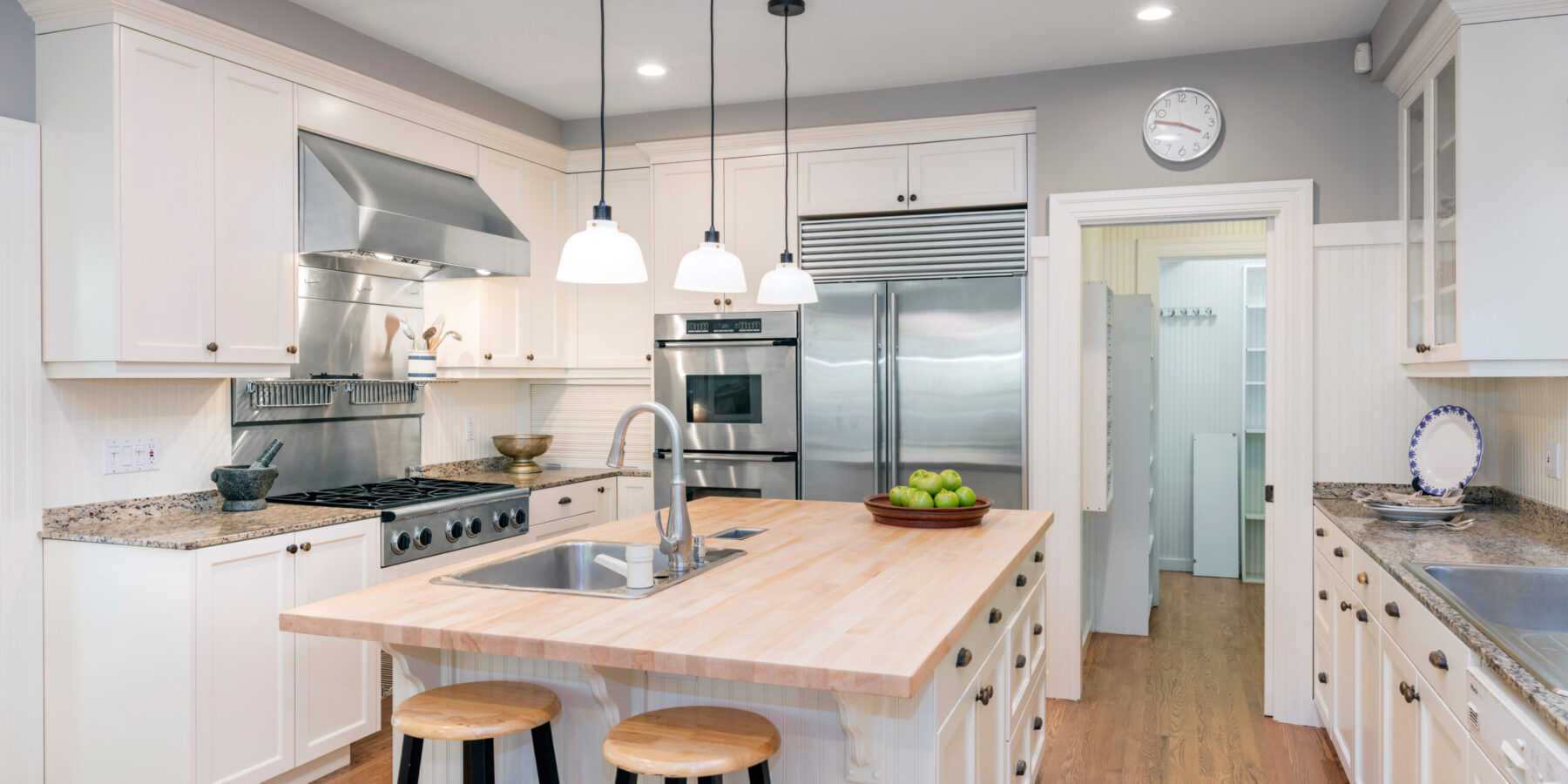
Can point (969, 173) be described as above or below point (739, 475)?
above

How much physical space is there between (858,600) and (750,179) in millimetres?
2987

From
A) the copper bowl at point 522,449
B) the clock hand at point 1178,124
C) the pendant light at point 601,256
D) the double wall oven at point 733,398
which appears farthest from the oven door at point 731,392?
the pendant light at point 601,256

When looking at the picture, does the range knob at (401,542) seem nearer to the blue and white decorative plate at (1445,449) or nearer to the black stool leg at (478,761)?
the black stool leg at (478,761)

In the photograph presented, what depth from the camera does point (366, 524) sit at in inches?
127

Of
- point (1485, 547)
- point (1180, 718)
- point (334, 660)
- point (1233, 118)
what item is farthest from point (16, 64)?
point (1180, 718)

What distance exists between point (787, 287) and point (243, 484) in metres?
1.93

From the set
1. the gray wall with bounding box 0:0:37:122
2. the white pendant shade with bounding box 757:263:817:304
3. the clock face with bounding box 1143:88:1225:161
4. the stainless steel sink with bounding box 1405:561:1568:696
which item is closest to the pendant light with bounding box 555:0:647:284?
the white pendant shade with bounding box 757:263:817:304

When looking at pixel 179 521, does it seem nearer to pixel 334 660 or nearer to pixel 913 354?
pixel 334 660

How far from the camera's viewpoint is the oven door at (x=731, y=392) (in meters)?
4.44

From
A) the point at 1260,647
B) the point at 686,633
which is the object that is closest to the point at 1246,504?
the point at 1260,647

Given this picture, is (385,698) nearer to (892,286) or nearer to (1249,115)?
(892,286)

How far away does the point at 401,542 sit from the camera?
11.0 ft

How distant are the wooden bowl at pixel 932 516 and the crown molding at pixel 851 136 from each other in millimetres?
1934

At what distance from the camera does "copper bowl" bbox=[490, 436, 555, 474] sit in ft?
15.3
